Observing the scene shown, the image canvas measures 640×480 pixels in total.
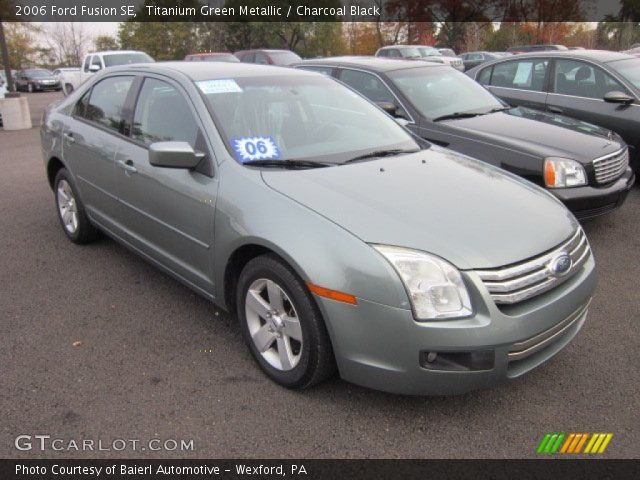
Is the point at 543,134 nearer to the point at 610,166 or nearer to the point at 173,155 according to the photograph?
the point at 610,166

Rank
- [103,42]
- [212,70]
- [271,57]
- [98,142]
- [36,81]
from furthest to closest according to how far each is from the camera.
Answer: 1. [103,42]
2. [36,81]
3. [271,57]
4. [98,142]
5. [212,70]

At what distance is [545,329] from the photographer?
2482 mm

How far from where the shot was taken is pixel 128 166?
12.2 ft

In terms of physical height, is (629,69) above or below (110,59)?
below

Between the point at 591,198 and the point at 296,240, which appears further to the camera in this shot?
the point at 591,198

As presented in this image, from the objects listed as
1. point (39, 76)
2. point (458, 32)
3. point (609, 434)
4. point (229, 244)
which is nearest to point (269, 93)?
point (229, 244)

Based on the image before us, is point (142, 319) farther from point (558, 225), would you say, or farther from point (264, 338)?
point (558, 225)

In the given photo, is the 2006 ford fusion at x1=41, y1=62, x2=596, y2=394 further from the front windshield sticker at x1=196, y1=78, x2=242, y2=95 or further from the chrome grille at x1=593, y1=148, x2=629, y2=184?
the chrome grille at x1=593, y1=148, x2=629, y2=184

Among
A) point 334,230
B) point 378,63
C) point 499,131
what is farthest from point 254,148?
point 378,63

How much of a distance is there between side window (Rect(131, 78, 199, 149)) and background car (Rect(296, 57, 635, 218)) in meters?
2.43

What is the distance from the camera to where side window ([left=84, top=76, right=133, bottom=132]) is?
4035 millimetres

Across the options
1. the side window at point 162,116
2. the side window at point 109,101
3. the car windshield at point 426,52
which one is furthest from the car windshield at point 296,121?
the car windshield at point 426,52

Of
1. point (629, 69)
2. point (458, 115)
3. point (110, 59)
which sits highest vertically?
point (110, 59)

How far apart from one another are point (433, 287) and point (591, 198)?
2.99 m
